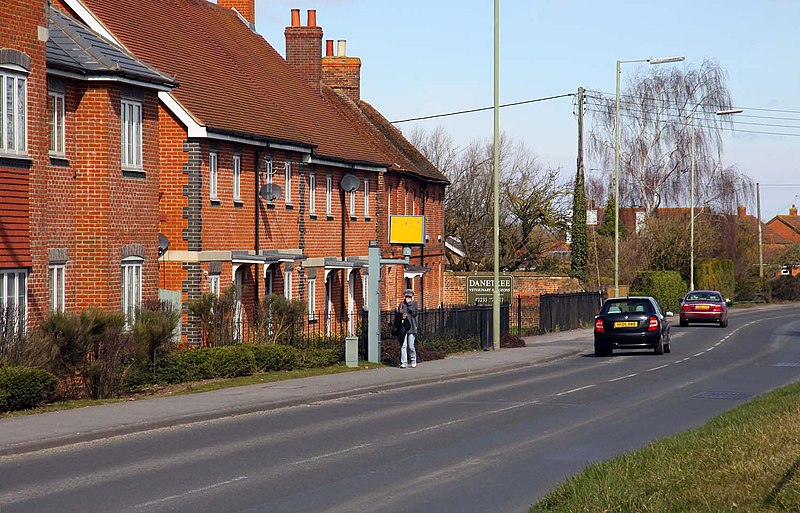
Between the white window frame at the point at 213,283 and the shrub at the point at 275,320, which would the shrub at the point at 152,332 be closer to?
the shrub at the point at 275,320

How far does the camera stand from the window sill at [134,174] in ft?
83.5

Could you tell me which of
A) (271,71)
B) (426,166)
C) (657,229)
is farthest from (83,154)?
(657,229)

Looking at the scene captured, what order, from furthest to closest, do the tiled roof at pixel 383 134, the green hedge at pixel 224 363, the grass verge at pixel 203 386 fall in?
the tiled roof at pixel 383 134 → the green hedge at pixel 224 363 → the grass verge at pixel 203 386

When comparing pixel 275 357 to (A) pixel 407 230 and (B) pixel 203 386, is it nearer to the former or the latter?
(B) pixel 203 386

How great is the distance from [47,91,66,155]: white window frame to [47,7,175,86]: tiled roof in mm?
650

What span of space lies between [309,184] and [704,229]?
45.1 metres

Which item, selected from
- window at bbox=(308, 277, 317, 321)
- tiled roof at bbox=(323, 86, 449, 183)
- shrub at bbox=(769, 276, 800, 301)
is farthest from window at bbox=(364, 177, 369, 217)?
shrub at bbox=(769, 276, 800, 301)

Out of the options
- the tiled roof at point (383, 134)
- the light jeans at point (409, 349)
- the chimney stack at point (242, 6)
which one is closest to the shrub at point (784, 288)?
the tiled roof at point (383, 134)

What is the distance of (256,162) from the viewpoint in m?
32.3

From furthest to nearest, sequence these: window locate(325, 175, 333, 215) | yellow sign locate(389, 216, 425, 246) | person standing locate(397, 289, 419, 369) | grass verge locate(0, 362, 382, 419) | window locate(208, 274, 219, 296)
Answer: window locate(325, 175, 333, 215)
yellow sign locate(389, 216, 425, 246)
window locate(208, 274, 219, 296)
person standing locate(397, 289, 419, 369)
grass verge locate(0, 362, 382, 419)

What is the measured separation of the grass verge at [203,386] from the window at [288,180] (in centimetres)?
799

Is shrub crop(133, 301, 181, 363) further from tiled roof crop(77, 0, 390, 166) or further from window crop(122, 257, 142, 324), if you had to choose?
tiled roof crop(77, 0, 390, 166)

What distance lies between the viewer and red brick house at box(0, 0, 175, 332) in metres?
21.4

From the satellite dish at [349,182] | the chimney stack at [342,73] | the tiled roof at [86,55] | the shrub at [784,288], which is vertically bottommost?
the shrub at [784,288]
